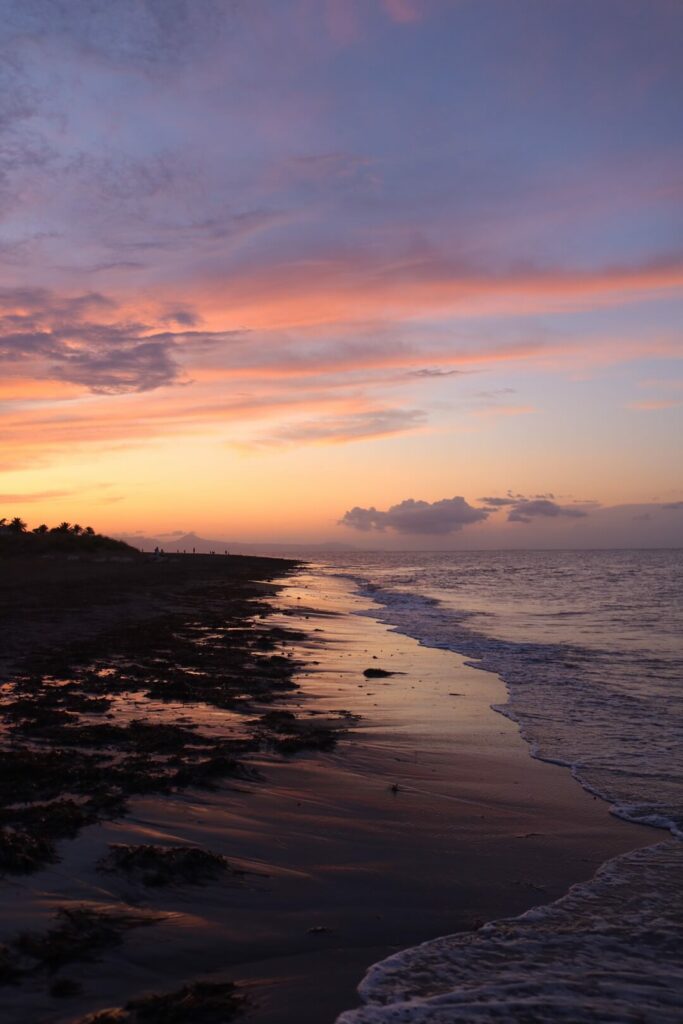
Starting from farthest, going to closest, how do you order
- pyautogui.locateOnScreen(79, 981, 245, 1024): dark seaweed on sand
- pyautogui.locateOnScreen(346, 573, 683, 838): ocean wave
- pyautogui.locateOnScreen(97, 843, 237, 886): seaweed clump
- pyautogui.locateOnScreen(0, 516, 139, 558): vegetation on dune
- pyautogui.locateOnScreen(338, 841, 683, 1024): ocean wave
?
pyautogui.locateOnScreen(0, 516, 139, 558): vegetation on dune → pyautogui.locateOnScreen(346, 573, 683, 838): ocean wave → pyautogui.locateOnScreen(97, 843, 237, 886): seaweed clump → pyautogui.locateOnScreen(338, 841, 683, 1024): ocean wave → pyautogui.locateOnScreen(79, 981, 245, 1024): dark seaweed on sand

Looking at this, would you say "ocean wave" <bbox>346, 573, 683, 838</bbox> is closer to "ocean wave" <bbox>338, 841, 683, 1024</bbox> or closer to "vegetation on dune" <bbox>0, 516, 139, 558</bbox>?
"ocean wave" <bbox>338, 841, 683, 1024</bbox>

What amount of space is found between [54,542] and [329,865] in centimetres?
8128

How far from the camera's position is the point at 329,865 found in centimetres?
620

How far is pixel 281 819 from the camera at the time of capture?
7297 millimetres

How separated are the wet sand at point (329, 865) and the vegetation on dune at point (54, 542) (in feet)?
235

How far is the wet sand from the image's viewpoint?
442 cm

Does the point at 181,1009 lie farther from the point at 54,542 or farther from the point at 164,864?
the point at 54,542

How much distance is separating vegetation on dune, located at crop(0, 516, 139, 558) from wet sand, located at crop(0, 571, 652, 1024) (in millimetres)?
71748

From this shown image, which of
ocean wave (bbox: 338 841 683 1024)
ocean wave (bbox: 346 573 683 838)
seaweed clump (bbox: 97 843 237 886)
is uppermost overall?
seaweed clump (bbox: 97 843 237 886)

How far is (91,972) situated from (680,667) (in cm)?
1650

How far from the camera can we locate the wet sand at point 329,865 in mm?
4418

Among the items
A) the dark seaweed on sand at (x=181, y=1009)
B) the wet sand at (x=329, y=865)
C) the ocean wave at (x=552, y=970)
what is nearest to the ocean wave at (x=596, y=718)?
the wet sand at (x=329, y=865)

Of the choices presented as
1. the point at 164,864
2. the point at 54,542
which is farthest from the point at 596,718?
the point at 54,542

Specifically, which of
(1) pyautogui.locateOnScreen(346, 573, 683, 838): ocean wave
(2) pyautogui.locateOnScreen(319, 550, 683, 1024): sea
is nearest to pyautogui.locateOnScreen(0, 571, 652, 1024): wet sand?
(2) pyautogui.locateOnScreen(319, 550, 683, 1024): sea
